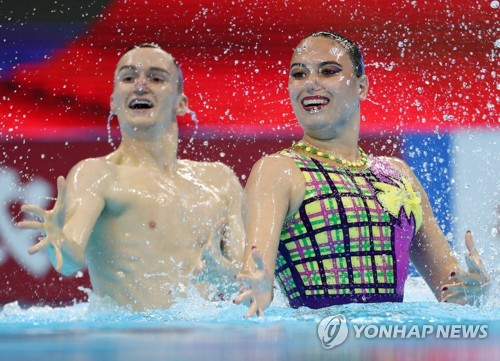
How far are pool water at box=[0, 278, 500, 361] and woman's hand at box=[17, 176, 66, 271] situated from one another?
33 cm

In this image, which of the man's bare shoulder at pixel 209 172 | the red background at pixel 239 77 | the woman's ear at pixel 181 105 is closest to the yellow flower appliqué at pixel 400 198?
the man's bare shoulder at pixel 209 172

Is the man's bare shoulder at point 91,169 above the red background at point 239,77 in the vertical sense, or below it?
below

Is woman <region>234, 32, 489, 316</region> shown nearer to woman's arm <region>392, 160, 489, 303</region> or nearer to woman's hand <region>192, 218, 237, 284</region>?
woman's arm <region>392, 160, 489, 303</region>

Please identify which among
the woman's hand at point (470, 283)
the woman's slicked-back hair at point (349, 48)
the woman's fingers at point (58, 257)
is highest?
the woman's slicked-back hair at point (349, 48)

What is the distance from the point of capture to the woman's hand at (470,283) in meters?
2.95

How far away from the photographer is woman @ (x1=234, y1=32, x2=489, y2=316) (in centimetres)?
288

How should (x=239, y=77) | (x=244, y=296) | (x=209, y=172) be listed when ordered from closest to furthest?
(x=244, y=296)
(x=209, y=172)
(x=239, y=77)

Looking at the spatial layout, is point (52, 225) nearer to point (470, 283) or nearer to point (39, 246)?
point (39, 246)

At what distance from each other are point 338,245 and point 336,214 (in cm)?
9

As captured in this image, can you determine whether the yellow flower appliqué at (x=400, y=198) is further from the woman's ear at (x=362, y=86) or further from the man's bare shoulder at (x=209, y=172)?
the man's bare shoulder at (x=209, y=172)

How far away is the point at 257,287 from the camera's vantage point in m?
2.56

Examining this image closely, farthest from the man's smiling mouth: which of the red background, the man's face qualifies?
the red background

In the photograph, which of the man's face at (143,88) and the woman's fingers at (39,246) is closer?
the woman's fingers at (39,246)

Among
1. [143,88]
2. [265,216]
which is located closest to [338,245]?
[265,216]
